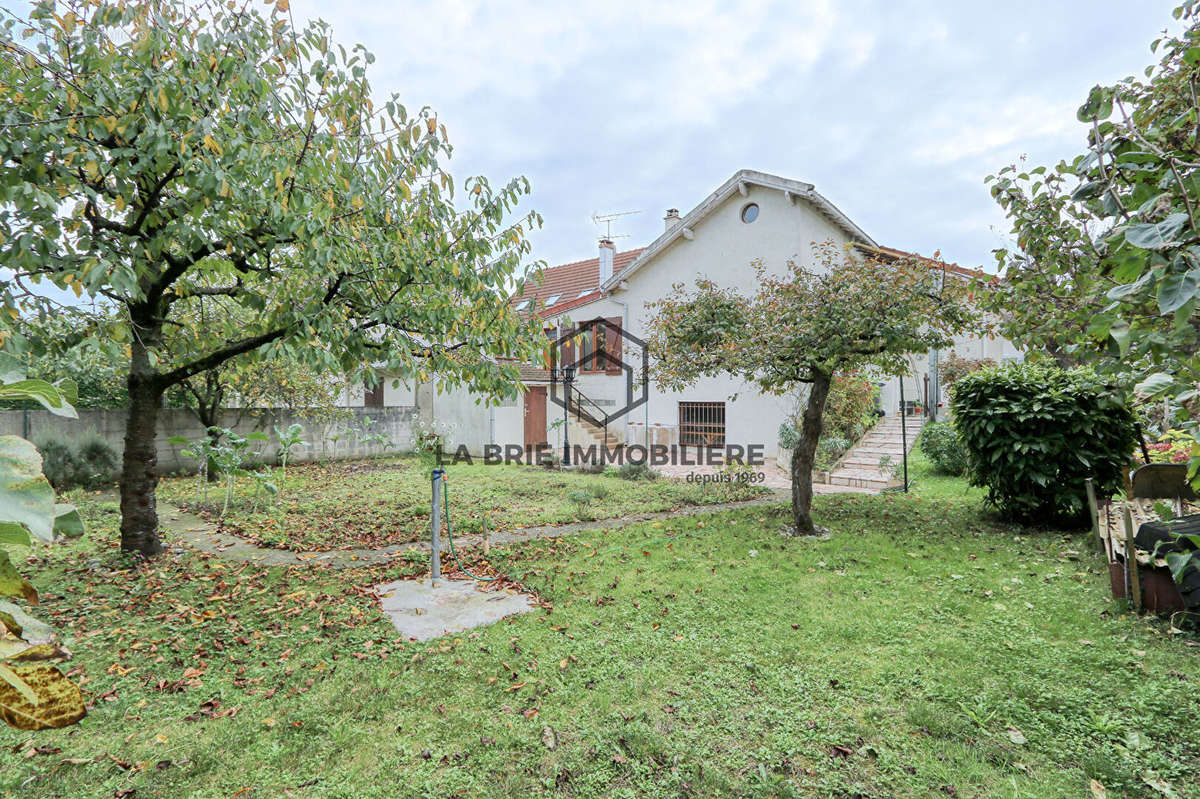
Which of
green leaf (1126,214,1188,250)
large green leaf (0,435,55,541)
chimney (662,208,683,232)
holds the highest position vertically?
chimney (662,208,683,232)

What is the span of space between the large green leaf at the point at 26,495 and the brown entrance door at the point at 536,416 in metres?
17.3

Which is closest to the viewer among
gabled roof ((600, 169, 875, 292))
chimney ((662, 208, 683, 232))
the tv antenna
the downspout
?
gabled roof ((600, 169, 875, 292))

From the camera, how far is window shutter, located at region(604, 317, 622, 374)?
57.6 feet

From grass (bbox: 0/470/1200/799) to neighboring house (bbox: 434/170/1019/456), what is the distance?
858 cm

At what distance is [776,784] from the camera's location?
256cm

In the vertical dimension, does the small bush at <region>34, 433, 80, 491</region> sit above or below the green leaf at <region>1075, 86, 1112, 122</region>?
below

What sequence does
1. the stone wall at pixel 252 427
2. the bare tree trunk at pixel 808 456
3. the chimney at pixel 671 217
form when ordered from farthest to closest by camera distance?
1. the chimney at pixel 671 217
2. the stone wall at pixel 252 427
3. the bare tree trunk at pixel 808 456

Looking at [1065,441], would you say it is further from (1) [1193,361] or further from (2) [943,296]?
(1) [1193,361]

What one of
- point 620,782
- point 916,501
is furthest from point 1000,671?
point 916,501

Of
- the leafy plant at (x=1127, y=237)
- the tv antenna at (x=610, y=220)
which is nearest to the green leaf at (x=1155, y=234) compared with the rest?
the leafy plant at (x=1127, y=237)

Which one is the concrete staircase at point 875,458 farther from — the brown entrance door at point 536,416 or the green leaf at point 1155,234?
the green leaf at point 1155,234

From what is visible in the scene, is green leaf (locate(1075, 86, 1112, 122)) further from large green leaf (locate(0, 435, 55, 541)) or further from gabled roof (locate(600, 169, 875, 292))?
gabled roof (locate(600, 169, 875, 292))

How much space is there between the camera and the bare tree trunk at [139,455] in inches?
219

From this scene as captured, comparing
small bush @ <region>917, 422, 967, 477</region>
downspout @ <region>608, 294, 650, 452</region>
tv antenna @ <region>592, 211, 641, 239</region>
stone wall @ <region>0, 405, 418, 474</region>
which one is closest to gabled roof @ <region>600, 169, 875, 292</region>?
downspout @ <region>608, 294, 650, 452</region>
